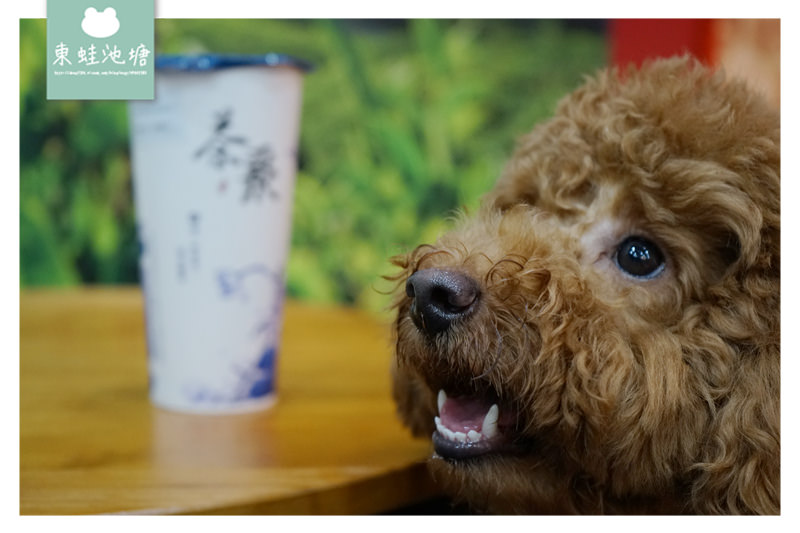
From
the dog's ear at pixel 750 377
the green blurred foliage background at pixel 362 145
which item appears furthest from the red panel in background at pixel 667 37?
the green blurred foliage background at pixel 362 145

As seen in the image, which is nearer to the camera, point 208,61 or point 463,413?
point 463,413

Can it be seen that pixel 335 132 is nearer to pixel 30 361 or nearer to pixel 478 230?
pixel 30 361

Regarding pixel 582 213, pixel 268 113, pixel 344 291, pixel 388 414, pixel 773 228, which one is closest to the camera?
pixel 773 228

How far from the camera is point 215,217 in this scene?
1251mm

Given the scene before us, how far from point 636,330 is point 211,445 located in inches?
23.0

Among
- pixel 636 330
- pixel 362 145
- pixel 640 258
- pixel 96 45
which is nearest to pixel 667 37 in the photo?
pixel 640 258

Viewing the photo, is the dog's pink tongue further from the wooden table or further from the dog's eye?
the dog's eye

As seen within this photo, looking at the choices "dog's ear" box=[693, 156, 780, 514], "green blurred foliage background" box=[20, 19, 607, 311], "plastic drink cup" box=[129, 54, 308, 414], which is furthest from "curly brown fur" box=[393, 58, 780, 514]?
"green blurred foliage background" box=[20, 19, 607, 311]

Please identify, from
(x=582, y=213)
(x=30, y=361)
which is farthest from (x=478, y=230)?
(x=30, y=361)

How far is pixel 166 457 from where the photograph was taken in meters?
1.13

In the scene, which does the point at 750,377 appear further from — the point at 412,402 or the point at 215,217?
the point at 215,217

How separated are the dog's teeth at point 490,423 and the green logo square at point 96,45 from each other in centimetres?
59

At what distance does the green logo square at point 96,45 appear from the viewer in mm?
1032

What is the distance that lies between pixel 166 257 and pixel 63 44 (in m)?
0.35
